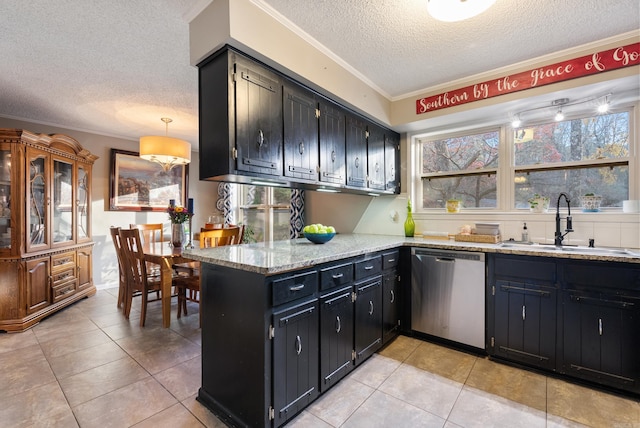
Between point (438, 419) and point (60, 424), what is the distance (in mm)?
2233

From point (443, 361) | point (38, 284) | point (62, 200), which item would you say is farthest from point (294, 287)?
point (62, 200)

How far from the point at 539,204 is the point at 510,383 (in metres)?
1.68

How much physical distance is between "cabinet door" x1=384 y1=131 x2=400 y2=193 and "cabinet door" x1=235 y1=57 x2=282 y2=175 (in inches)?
65.6

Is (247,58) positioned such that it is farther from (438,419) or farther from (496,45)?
(438,419)

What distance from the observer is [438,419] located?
67.3 inches

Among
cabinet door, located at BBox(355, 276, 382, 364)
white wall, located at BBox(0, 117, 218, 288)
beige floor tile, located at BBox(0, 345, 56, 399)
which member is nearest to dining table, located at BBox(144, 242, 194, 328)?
beige floor tile, located at BBox(0, 345, 56, 399)

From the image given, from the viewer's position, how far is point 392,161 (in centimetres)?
353

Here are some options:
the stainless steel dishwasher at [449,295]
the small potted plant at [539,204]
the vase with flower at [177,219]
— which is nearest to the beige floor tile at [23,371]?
the vase with flower at [177,219]

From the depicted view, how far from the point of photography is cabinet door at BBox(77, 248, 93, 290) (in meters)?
3.98

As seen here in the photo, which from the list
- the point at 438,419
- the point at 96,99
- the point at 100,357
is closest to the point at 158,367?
the point at 100,357

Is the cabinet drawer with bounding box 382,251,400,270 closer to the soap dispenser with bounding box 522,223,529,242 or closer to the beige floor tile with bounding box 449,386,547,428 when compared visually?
the beige floor tile with bounding box 449,386,547,428

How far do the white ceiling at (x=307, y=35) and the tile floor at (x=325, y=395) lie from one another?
250cm

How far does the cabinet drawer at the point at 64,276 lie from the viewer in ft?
11.5

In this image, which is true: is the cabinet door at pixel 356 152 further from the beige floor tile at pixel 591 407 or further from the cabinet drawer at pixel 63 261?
the cabinet drawer at pixel 63 261
